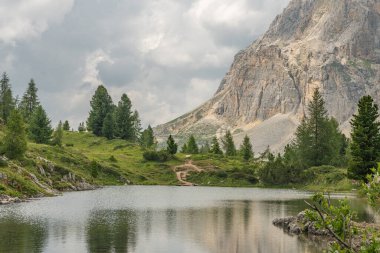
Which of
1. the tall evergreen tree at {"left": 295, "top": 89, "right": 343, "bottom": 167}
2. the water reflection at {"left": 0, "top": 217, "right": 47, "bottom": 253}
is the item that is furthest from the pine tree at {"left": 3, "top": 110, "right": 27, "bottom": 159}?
the tall evergreen tree at {"left": 295, "top": 89, "right": 343, "bottom": 167}

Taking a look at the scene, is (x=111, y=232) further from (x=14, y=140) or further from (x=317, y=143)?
(x=317, y=143)

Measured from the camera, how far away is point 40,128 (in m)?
160

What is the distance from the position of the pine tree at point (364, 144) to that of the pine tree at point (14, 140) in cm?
6847

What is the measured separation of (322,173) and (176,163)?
194 ft

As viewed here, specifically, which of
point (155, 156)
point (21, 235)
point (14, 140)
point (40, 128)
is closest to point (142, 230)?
point (21, 235)

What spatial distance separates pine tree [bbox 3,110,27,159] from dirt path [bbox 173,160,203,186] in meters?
69.2

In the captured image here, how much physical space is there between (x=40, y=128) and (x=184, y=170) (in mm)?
53680

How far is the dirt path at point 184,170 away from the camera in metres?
161

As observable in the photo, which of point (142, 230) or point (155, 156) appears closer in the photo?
point (142, 230)

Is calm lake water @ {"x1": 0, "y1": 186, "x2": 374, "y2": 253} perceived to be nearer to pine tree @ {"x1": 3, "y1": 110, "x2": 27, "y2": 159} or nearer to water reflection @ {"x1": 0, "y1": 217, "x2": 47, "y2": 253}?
water reflection @ {"x1": 0, "y1": 217, "x2": 47, "y2": 253}

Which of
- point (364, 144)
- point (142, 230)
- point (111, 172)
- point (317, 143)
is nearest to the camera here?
point (142, 230)

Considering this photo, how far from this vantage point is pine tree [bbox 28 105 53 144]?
159 metres

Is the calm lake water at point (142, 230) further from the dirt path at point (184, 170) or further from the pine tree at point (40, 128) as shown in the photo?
the pine tree at point (40, 128)

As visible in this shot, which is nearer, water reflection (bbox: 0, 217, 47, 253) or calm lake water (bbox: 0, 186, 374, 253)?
water reflection (bbox: 0, 217, 47, 253)
